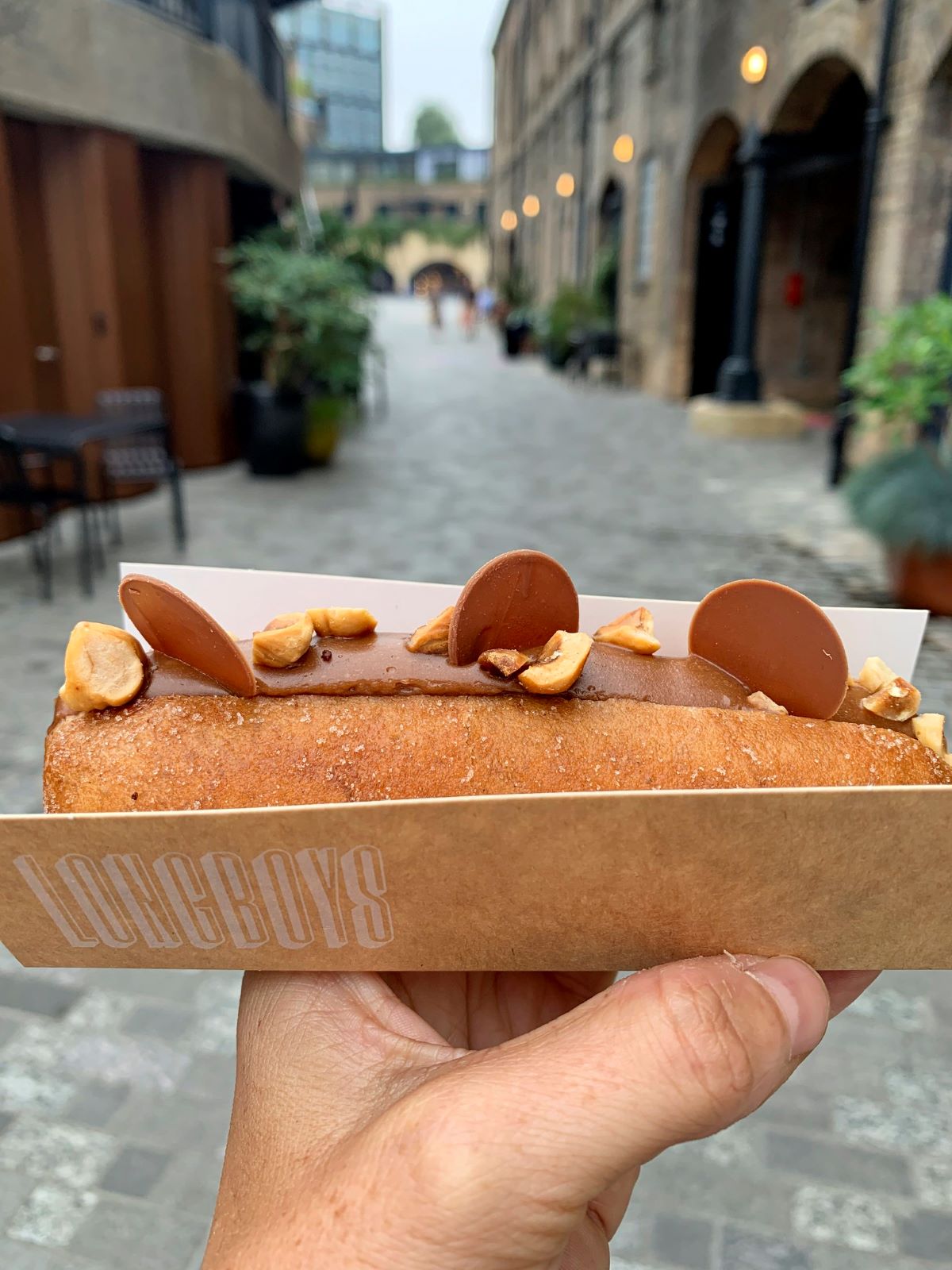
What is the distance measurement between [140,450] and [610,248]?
55.9 ft

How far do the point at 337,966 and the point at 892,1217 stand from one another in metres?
1.92

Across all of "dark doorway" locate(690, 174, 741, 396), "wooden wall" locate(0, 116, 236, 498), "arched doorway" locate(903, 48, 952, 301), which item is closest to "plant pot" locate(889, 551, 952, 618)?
"arched doorway" locate(903, 48, 952, 301)

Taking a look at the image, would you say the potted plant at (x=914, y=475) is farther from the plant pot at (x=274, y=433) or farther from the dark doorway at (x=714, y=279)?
the dark doorway at (x=714, y=279)

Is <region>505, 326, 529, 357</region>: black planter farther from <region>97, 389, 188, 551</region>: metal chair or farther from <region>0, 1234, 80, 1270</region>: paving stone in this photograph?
<region>0, 1234, 80, 1270</region>: paving stone

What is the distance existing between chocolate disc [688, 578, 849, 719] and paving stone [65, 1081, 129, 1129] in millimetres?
2290

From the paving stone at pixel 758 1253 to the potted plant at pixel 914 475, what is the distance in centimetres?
501

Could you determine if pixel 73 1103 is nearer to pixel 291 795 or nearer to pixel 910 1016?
pixel 291 795

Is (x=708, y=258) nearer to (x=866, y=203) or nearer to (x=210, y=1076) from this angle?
(x=866, y=203)

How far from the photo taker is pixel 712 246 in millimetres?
17328

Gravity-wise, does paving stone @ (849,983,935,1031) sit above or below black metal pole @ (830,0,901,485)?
below

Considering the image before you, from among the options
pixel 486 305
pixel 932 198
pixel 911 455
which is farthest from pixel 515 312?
pixel 911 455

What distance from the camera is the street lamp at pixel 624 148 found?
65.5 feet

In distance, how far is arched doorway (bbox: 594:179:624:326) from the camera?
71.9 ft

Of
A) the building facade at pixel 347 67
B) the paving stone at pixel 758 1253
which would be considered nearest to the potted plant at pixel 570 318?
the paving stone at pixel 758 1253
